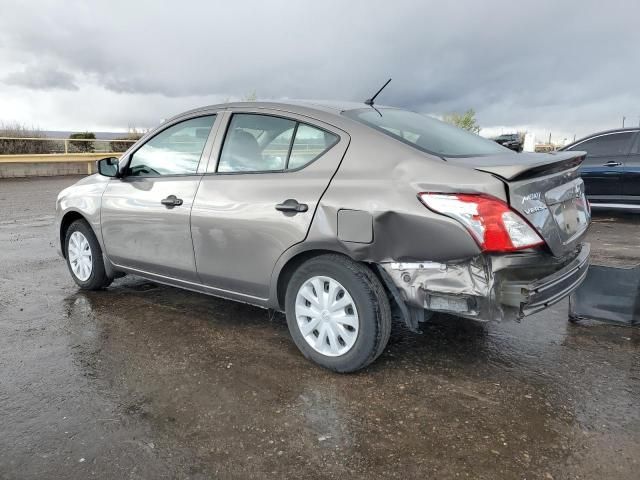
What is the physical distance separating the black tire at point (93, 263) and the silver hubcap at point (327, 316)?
7.83 feet

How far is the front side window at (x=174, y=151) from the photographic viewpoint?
3.83 meters

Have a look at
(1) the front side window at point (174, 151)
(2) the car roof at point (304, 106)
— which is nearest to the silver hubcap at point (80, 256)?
(1) the front side window at point (174, 151)

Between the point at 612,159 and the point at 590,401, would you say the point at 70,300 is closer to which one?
the point at 590,401

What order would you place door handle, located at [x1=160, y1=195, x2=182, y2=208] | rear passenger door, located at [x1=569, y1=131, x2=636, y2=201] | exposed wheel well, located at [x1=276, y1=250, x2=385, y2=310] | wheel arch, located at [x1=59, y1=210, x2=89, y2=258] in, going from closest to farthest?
exposed wheel well, located at [x1=276, y1=250, x2=385, y2=310] < door handle, located at [x1=160, y1=195, x2=182, y2=208] < wheel arch, located at [x1=59, y1=210, x2=89, y2=258] < rear passenger door, located at [x1=569, y1=131, x2=636, y2=201]

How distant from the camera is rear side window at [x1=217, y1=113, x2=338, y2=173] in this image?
3.24 meters

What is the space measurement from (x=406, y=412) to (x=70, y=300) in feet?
11.1

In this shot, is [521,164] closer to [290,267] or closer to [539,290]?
[539,290]

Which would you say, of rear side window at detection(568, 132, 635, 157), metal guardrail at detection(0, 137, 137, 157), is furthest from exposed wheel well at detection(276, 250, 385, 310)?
metal guardrail at detection(0, 137, 137, 157)

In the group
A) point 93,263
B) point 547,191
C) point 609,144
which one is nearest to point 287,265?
point 547,191

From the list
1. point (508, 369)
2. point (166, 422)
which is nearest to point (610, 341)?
point (508, 369)

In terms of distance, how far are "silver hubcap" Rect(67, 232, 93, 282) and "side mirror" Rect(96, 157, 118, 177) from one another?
745 mm

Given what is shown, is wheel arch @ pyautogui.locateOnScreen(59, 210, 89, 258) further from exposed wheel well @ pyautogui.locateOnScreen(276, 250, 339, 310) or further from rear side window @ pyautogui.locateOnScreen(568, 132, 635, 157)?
rear side window @ pyautogui.locateOnScreen(568, 132, 635, 157)

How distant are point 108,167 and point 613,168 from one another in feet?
27.0

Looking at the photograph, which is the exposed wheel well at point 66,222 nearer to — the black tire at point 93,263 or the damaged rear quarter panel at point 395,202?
the black tire at point 93,263
